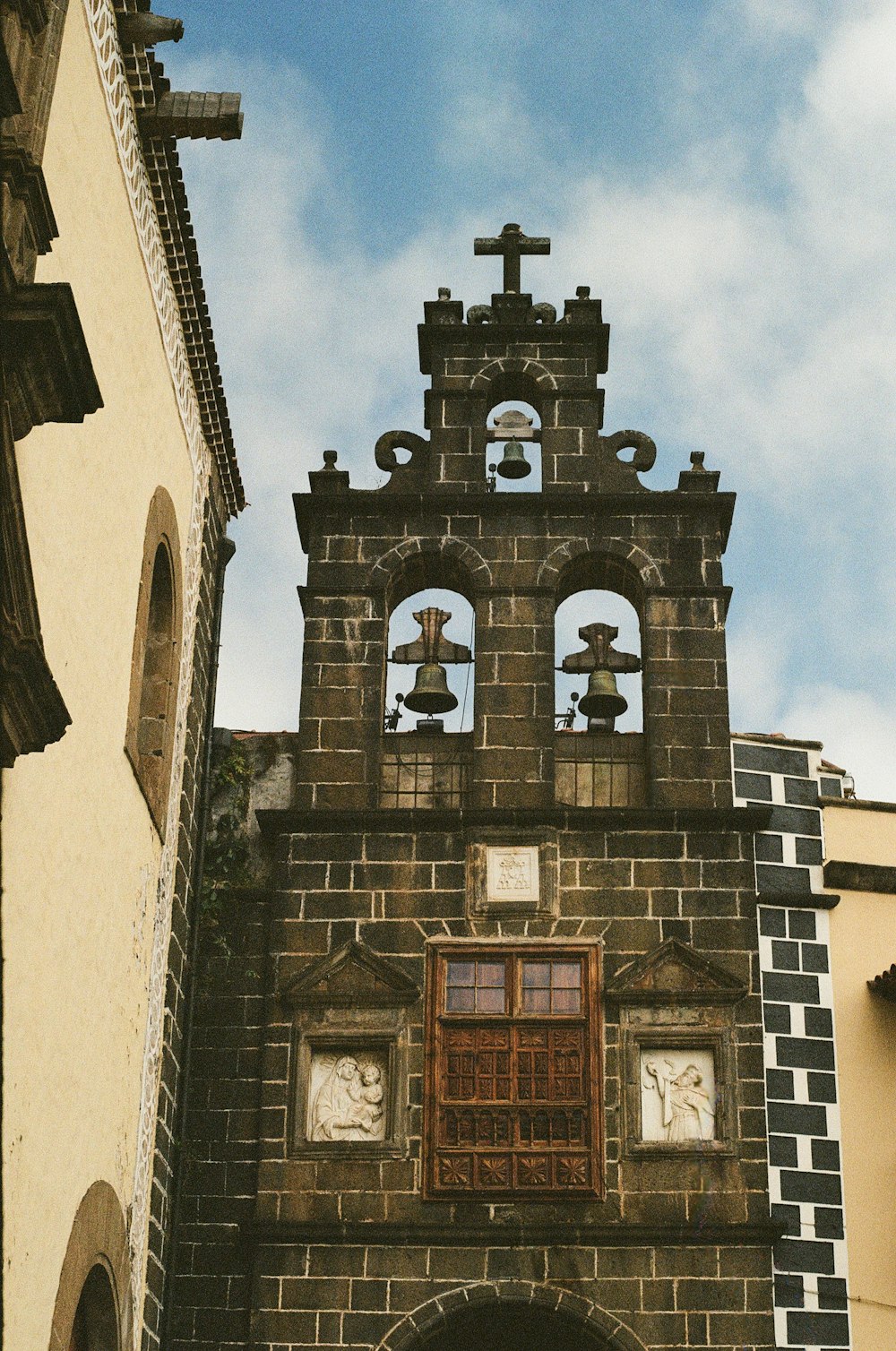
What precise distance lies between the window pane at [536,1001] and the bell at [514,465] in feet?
12.7

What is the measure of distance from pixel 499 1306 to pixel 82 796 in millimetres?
4266

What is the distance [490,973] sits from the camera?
12555mm

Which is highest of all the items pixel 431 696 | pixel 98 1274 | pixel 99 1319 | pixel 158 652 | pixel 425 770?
pixel 431 696

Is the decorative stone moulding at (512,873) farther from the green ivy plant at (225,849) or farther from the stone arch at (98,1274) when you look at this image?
the stone arch at (98,1274)

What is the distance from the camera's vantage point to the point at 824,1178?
12.1m

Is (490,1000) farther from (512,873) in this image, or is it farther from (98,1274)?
(98,1274)

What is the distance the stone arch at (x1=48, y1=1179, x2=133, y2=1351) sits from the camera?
9.20 meters

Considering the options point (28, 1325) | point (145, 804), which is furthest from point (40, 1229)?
point (145, 804)

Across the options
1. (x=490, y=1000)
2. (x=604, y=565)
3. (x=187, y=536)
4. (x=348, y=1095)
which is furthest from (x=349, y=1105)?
(x=604, y=565)

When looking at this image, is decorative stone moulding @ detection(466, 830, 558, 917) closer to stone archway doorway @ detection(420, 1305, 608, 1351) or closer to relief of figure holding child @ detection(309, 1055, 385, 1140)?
relief of figure holding child @ detection(309, 1055, 385, 1140)

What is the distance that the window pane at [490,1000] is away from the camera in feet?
40.8

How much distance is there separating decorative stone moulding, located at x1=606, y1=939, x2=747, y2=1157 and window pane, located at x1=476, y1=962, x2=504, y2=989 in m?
0.67

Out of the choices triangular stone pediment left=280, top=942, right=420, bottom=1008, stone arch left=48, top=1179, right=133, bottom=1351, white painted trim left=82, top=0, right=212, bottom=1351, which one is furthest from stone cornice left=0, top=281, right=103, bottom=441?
triangular stone pediment left=280, top=942, right=420, bottom=1008

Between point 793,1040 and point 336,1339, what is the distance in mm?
3278
